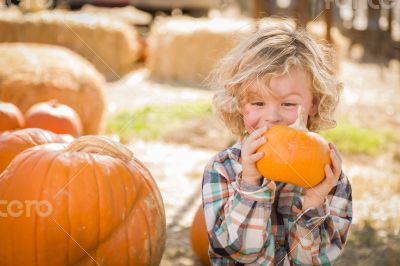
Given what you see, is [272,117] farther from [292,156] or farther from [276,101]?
[292,156]

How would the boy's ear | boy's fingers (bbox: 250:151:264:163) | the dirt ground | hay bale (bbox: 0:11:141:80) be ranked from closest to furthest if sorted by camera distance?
boy's fingers (bbox: 250:151:264:163), the boy's ear, the dirt ground, hay bale (bbox: 0:11:141:80)

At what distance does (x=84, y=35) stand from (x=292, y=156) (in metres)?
10.4

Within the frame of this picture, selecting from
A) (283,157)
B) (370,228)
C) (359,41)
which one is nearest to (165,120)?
(370,228)

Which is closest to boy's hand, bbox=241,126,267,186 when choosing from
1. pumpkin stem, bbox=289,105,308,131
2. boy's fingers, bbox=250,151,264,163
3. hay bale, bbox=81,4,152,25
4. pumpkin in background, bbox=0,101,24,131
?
boy's fingers, bbox=250,151,264,163

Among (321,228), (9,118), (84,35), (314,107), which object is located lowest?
(84,35)

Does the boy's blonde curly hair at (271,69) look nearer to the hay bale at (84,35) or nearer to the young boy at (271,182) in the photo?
the young boy at (271,182)

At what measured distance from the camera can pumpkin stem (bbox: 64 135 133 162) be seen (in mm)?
2890

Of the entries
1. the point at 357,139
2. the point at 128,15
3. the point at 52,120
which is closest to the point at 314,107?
the point at 52,120

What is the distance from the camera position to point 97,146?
9.57 feet

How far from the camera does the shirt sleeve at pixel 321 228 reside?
7.79ft

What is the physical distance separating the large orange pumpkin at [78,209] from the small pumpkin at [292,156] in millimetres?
861

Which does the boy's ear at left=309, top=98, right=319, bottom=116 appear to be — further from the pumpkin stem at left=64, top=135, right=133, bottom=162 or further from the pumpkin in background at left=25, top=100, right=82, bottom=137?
the pumpkin in background at left=25, top=100, right=82, bottom=137

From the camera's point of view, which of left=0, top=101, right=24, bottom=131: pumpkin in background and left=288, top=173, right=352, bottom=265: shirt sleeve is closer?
left=288, top=173, right=352, bottom=265: shirt sleeve

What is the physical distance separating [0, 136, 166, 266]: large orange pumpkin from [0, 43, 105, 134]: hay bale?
2823mm
